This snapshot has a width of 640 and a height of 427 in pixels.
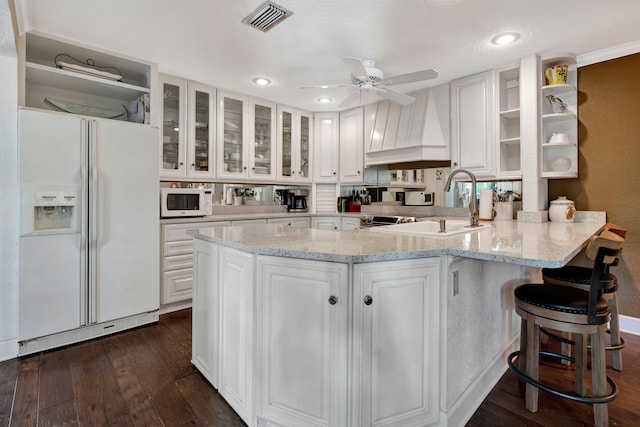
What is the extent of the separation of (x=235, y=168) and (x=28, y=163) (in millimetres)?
1962

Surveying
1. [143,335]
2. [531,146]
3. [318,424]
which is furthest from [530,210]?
[143,335]

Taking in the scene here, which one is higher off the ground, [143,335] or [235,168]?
[235,168]

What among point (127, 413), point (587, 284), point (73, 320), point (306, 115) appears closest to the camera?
point (127, 413)

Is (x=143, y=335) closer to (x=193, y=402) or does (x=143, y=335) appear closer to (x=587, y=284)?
(x=193, y=402)

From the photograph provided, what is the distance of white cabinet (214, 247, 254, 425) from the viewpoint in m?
1.56

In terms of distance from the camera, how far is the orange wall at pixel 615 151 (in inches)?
106

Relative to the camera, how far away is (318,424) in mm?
1405

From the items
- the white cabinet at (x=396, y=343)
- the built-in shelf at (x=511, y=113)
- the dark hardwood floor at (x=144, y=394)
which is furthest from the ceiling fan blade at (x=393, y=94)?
the dark hardwood floor at (x=144, y=394)

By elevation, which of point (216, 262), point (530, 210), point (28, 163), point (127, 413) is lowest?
point (127, 413)

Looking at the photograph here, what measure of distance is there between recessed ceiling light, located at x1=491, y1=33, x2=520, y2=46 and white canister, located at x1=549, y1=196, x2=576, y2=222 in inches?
57.2

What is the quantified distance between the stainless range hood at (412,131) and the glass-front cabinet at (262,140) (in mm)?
1279

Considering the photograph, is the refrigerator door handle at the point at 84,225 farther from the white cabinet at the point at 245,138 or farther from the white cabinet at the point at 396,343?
the white cabinet at the point at 396,343

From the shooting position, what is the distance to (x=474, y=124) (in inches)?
Answer: 130

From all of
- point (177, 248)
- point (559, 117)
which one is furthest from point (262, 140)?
point (559, 117)
